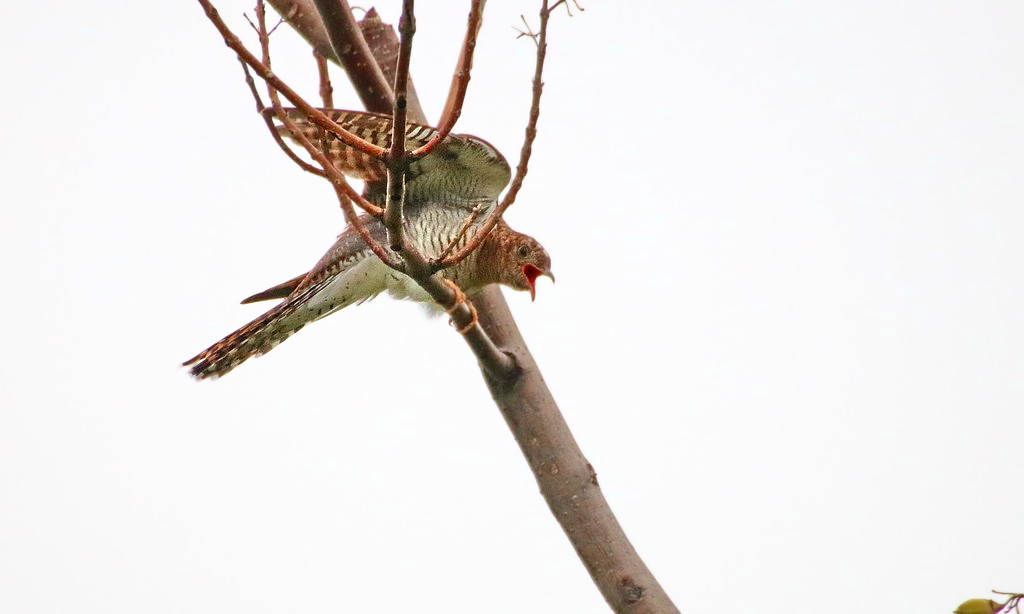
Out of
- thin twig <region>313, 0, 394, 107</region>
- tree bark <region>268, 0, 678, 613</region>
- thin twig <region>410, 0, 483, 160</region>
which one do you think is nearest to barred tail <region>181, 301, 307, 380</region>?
tree bark <region>268, 0, 678, 613</region>

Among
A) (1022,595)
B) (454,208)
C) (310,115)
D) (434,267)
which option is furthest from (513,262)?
(1022,595)

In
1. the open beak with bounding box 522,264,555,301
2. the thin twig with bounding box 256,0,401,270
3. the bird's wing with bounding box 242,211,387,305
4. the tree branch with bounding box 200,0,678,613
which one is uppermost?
the bird's wing with bounding box 242,211,387,305

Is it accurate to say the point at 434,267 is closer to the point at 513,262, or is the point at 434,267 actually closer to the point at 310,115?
the point at 310,115

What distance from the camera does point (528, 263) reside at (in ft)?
15.9

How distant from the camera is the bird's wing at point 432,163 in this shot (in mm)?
3365

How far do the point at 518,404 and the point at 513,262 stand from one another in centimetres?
144

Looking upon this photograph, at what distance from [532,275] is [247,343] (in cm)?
148

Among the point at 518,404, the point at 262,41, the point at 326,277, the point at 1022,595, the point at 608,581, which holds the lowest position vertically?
the point at 1022,595

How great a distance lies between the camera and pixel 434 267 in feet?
7.91

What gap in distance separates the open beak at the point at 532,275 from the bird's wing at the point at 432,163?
0.41m

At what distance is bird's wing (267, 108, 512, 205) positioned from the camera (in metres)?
3.37

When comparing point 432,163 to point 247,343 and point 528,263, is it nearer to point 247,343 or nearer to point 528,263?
point 528,263

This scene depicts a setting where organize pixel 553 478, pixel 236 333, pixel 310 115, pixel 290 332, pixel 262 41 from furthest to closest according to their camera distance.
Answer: pixel 290 332 < pixel 236 333 < pixel 553 478 < pixel 262 41 < pixel 310 115

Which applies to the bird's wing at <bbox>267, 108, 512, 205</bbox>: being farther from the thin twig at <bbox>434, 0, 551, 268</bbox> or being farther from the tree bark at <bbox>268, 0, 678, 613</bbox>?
the thin twig at <bbox>434, 0, 551, 268</bbox>
